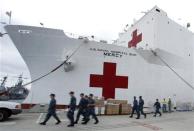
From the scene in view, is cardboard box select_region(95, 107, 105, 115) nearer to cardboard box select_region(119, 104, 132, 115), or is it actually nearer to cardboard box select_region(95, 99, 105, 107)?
cardboard box select_region(95, 99, 105, 107)

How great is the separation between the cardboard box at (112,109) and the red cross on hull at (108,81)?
0.58m

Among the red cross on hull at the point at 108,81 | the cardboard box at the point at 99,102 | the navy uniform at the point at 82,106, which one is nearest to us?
the navy uniform at the point at 82,106

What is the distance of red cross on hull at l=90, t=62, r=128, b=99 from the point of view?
10016mm

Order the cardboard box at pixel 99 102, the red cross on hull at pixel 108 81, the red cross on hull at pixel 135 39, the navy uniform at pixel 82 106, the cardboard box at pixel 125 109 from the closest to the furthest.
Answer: the navy uniform at pixel 82 106
the cardboard box at pixel 99 102
the cardboard box at pixel 125 109
the red cross on hull at pixel 108 81
the red cross on hull at pixel 135 39

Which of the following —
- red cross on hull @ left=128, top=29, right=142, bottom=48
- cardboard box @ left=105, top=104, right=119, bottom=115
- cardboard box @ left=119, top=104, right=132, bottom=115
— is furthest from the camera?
red cross on hull @ left=128, top=29, right=142, bottom=48

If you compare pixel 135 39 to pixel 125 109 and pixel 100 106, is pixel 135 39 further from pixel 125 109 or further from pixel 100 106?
pixel 100 106

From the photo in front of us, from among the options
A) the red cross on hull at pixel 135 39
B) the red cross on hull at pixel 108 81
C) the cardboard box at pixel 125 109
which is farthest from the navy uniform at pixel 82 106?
the red cross on hull at pixel 135 39

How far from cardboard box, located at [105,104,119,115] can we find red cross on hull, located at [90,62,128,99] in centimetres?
58

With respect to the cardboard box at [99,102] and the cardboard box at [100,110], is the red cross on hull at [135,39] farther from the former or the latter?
the cardboard box at [100,110]

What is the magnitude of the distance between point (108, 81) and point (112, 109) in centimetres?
116

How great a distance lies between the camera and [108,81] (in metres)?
10.2

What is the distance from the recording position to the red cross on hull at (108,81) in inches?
394

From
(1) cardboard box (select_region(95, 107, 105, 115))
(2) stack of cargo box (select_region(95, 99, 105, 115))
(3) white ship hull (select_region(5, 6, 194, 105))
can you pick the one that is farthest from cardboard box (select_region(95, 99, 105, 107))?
(3) white ship hull (select_region(5, 6, 194, 105))

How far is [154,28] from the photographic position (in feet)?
37.3
